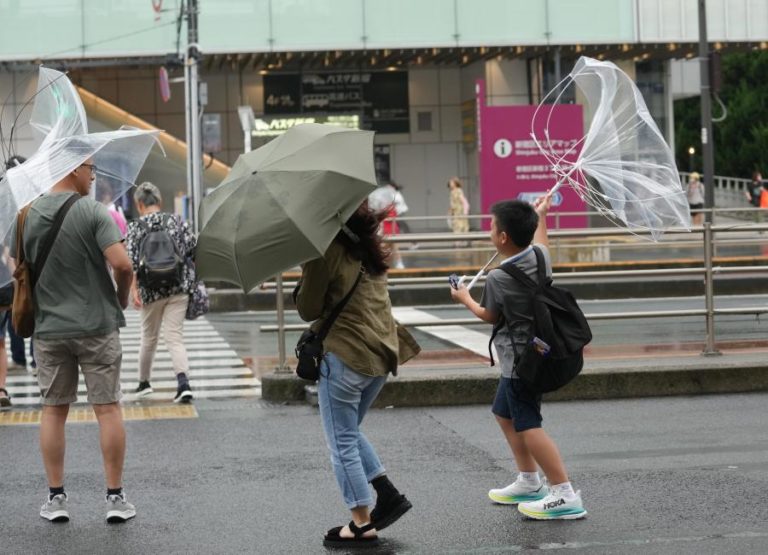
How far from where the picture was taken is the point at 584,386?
10414 millimetres

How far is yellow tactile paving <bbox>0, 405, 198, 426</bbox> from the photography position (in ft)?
32.7

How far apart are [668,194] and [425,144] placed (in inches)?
1425

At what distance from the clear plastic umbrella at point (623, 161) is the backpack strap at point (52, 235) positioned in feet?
7.72

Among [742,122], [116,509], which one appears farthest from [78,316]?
[742,122]

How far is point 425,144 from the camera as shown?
42.9 metres

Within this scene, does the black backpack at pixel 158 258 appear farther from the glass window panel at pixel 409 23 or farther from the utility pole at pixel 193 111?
the glass window panel at pixel 409 23

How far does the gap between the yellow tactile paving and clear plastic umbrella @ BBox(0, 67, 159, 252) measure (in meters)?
3.24

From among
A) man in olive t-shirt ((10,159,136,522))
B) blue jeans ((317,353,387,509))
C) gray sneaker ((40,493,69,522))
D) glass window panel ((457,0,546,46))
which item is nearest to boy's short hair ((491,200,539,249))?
blue jeans ((317,353,387,509))

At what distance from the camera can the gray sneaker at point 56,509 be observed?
664 cm

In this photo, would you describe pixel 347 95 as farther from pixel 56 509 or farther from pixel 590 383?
pixel 56 509

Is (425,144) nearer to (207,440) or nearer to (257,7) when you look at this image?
(257,7)

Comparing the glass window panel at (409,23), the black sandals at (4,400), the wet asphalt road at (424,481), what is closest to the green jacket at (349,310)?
the wet asphalt road at (424,481)

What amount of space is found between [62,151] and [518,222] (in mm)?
2195

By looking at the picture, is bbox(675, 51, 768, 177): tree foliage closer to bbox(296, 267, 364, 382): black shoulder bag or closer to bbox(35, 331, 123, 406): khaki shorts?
bbox(35, 331, 123, 406): khaki shorts
